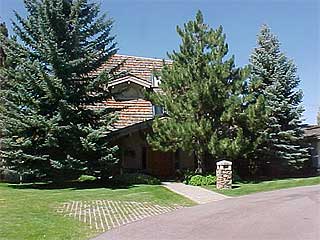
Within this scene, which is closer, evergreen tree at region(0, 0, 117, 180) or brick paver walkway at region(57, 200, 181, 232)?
brick paver walkway at region(57, 200, 181, 232)

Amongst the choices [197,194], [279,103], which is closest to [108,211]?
[197,194]

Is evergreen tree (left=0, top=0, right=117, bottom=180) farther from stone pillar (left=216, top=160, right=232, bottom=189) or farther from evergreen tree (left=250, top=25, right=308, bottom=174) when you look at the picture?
evergreen tree (left=250, top=25, right=308, bottom=174)

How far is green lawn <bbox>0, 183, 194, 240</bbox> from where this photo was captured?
27.2ft

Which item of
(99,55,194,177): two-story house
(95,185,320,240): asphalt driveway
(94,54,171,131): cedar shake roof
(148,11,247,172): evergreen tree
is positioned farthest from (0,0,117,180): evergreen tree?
(95,185,320,240): asphalt driveway

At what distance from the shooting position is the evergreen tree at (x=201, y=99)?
18.4 m

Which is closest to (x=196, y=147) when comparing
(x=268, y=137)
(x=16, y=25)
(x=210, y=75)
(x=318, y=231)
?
(x=210, y=75)

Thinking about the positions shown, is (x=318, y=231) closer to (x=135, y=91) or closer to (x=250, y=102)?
(x=250, y=102)

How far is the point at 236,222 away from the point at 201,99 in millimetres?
9595

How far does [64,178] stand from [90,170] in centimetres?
148

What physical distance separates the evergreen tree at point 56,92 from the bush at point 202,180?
3.57 metres

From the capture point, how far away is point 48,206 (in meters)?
11.8

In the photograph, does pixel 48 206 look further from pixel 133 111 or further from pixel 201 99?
pixel 133 111

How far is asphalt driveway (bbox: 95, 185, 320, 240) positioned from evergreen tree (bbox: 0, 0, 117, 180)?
655 centimetres

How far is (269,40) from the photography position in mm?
24484
